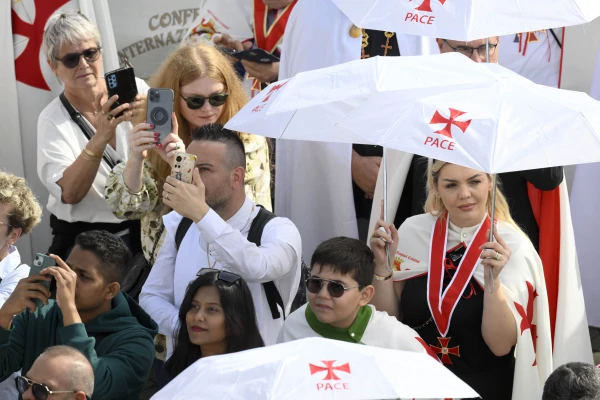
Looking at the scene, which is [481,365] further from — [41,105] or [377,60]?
[41,105]

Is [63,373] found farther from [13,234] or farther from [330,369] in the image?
[13,234]

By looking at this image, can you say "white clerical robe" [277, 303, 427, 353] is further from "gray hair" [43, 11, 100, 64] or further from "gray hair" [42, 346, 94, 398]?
"gray hair" [43, 11, 100, 64]

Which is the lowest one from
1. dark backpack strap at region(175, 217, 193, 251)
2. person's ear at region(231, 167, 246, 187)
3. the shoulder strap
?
dark backpack strap at region(175, 217, 193, 251)

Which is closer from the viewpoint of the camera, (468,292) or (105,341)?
(105,341)

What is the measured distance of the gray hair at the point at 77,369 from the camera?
363 cm

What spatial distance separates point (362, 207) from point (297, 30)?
1.05 meters

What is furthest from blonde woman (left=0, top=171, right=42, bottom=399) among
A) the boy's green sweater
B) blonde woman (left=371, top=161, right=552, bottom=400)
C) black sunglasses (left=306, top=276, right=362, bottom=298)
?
blonde woman (left=371, top=161, right=552, bottom=400)

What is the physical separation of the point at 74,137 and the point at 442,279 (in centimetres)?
222

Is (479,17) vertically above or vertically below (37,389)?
above

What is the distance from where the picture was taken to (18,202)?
4934mm

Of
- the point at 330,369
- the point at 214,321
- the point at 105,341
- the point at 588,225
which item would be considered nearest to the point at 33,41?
the point at 105,341

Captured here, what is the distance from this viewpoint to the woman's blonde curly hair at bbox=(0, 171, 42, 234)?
4910 mm

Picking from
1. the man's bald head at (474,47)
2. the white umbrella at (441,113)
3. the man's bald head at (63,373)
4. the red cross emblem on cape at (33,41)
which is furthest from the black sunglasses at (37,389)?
the red cross emblem on cape at (33,41)

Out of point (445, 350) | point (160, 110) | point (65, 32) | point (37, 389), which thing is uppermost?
point (65, 32)
